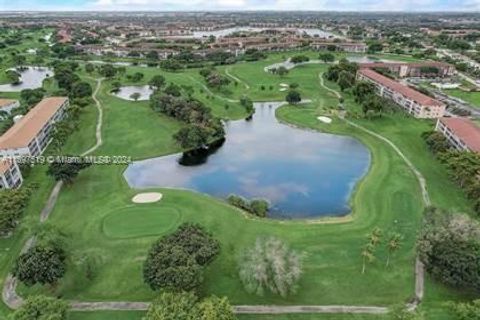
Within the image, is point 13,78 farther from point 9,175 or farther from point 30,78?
point 9,175

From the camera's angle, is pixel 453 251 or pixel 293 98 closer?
pixel 453 251

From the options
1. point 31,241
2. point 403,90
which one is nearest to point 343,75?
point 403,90

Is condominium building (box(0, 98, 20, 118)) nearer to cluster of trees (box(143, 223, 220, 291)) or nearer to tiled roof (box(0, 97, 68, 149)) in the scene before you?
tiled roof (box(0, 97, 68, 149))

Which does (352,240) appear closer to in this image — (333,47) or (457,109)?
(457,109)

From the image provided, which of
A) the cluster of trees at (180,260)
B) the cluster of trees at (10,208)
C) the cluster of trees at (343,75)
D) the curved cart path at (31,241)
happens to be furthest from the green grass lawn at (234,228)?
the cluster of trees at (343,75)

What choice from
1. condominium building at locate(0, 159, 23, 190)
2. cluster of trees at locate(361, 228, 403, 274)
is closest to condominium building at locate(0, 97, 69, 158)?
condominium building at locate(0, 159, 23, 190)

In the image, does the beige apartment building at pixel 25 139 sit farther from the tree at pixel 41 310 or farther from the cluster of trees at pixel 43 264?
the tree at pixel 41 310
